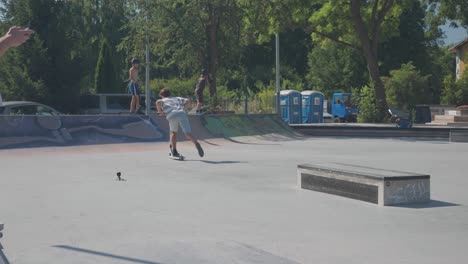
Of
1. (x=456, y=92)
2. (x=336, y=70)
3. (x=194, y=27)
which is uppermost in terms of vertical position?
(x=194, y=27)

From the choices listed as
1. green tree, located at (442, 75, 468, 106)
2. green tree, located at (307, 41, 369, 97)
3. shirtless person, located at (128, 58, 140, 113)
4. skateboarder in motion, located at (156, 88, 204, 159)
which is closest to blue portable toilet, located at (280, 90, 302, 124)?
green tree, located at (442, 75, 468, 106)

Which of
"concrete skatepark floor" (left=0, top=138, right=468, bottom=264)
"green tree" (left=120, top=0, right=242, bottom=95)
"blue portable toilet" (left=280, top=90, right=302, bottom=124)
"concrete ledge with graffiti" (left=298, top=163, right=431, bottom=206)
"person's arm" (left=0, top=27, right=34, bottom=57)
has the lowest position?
"concrete skatepark floor" (left=0, top=138, right=468, bottom=264)

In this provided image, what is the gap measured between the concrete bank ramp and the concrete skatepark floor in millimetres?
3030

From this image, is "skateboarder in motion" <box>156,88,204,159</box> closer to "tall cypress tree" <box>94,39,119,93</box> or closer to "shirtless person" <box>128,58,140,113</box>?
"shirtless person" <box>128,58,140,113</box>

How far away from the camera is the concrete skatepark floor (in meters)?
5.60

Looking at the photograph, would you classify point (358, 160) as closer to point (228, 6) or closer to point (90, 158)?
point (90, 158)

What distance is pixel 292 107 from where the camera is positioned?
1513 inches

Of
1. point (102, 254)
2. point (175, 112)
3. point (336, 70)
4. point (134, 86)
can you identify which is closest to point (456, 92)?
point (336, 70)

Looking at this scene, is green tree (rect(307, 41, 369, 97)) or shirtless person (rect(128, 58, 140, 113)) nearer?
shirtless person (rect(128, 58, 140, 113))

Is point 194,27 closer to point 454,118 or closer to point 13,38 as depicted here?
point 454,118

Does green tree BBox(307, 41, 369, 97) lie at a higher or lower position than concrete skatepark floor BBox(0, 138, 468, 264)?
higher

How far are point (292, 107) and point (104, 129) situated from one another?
21426 millimetres

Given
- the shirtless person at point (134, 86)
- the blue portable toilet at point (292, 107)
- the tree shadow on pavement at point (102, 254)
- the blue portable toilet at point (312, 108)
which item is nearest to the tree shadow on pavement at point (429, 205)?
the tree shadow on pavement at point (102, 254)

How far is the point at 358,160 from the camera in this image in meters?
14.2
